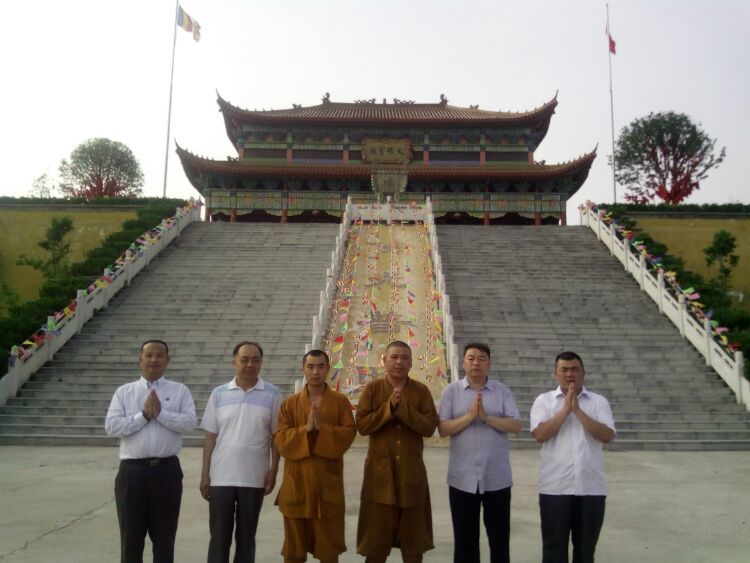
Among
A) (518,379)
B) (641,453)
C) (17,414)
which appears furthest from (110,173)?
(641,453)

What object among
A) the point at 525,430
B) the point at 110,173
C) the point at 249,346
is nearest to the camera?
the point at 249,346

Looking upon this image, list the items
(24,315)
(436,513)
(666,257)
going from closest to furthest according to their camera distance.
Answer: (436,513)
(24,315)
(666,257)

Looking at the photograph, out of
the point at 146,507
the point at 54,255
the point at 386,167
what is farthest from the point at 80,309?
the point at 386,167

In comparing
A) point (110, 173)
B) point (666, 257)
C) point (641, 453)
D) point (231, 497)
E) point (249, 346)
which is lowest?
point (641, 453)

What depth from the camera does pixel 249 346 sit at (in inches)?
147

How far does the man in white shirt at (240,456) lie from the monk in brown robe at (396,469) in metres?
0.63

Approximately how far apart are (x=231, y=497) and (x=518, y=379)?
7.60 meters

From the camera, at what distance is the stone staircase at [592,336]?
921 centimetres

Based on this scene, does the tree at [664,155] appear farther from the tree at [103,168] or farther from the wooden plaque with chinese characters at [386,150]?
the tree at [103,168]

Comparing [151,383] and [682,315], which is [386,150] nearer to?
[682,315]

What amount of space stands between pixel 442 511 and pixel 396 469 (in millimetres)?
1982

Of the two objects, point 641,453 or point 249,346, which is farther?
point 641,453

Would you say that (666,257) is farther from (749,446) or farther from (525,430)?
(525,430)

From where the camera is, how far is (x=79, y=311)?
478 inches
